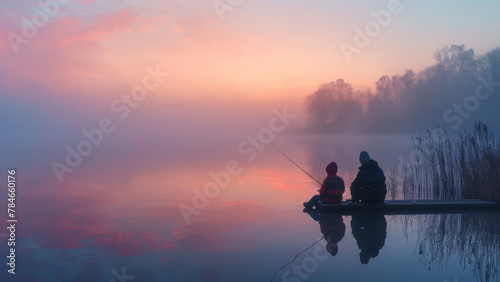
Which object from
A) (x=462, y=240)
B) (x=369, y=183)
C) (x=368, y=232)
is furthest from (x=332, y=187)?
(x=462, y=240)

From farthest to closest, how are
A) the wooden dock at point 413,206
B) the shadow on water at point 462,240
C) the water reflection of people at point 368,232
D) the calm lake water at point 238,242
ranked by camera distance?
the wooden dock at point 413,206, the water reflection of people at point 368,232, the shadow on water at point 462,240, the calm lake water at point 238,242

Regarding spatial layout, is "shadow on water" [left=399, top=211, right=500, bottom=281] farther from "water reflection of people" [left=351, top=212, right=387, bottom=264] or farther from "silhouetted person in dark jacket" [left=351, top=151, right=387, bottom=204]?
"silhouetted person in dark jacket" [left=351, top=151, right=387, bottom=204]

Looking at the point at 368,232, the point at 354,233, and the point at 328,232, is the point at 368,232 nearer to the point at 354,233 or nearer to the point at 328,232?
the point at 354,233

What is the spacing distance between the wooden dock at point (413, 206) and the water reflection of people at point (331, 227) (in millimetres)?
308

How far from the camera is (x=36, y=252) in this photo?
7352 mm

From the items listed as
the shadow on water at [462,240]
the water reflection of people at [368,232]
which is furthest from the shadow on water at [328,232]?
the shadow on water at [462,240]

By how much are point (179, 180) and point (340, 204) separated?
9225mm

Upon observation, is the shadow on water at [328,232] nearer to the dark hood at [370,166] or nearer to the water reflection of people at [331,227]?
the water reflection of people at [331,227]

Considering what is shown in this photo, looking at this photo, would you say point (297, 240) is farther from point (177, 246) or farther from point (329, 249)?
point (177, 246)

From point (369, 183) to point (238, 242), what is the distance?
4.28 metres

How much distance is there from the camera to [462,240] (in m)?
7.89

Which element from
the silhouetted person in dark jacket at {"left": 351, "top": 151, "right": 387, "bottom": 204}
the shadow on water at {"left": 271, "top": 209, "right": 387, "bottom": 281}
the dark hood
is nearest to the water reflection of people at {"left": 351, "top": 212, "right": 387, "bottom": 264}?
the shadow on water at {"left": 271, "top": 209, "right": 387, "bottom": 281}

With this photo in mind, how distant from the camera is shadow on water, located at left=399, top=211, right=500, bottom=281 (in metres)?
6.45

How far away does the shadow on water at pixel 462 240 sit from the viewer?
6449 millimetres
